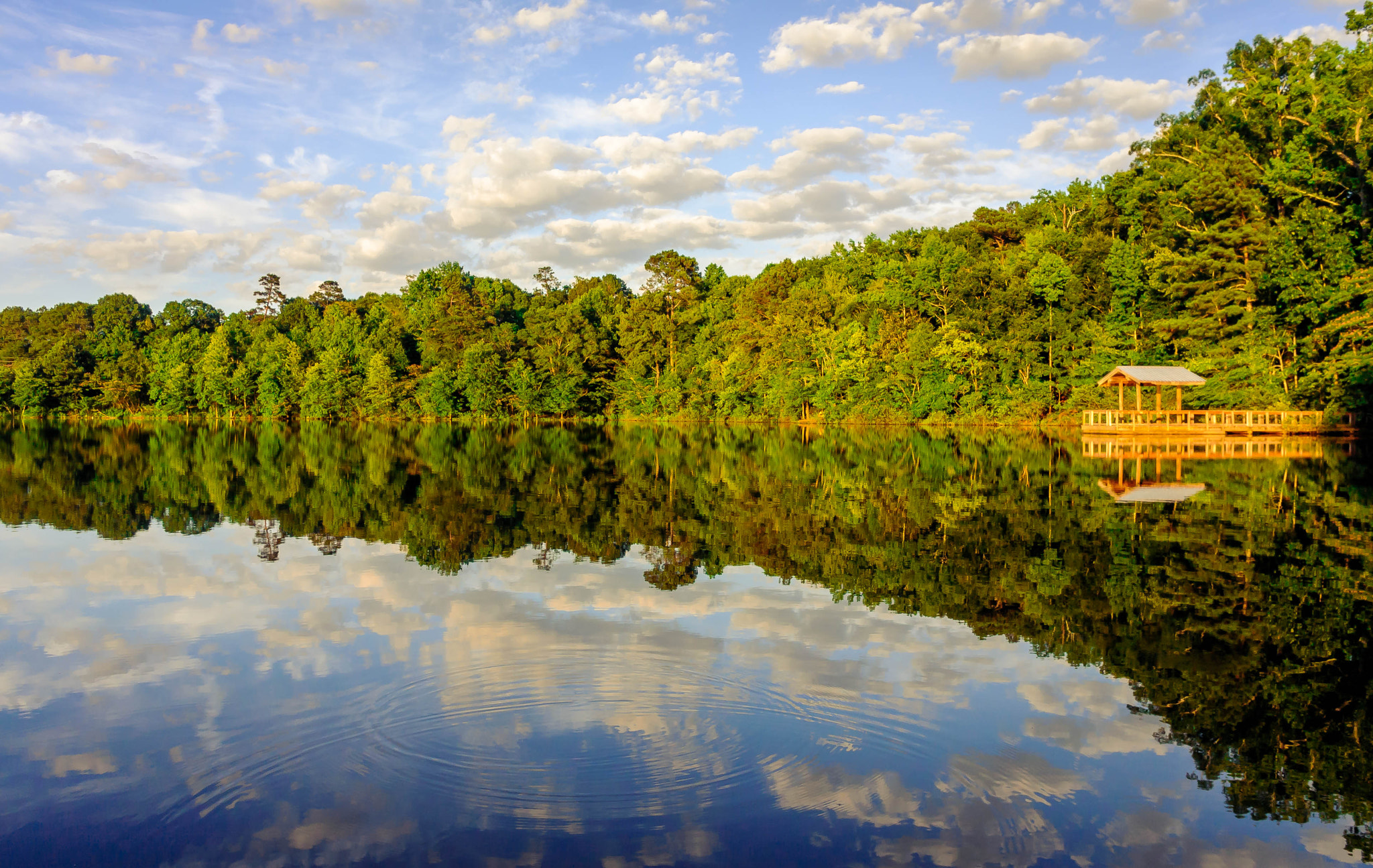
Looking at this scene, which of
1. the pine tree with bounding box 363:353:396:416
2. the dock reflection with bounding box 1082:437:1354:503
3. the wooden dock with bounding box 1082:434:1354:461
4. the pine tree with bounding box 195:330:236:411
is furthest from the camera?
the pine tree with bounding box 195:330:236:411

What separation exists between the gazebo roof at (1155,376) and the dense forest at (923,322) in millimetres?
3281

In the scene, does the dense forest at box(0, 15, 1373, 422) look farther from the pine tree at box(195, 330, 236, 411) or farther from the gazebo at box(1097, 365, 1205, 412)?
the gazebo at box(1097, 365, 1205, 412)

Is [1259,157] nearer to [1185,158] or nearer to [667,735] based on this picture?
[1185,158]

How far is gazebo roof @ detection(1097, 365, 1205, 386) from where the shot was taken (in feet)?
122

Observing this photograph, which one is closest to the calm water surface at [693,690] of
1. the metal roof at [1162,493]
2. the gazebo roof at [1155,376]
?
the metal roof at [1162,493]

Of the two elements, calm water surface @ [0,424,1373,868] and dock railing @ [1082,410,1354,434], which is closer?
calm water surface @ [0,424,1373,868]

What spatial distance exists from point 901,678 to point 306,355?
82791mm

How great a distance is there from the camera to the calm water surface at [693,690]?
4.34 m

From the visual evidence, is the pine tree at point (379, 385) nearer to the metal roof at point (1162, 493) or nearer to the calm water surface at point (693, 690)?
the calm water surface at point (693, 690)

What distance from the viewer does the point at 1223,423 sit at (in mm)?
38500

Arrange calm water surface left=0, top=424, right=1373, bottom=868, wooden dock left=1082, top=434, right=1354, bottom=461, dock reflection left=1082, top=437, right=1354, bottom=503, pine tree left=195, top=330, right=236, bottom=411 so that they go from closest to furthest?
calm water surface left=0, top=424, right=1373, bottom=868, dock reflection left=1082, top=437, right=1354, bottom=503, wooden dock left=1082, top=434, right=1354, bottom=461, pine tree left=195, top=330, right=236, bottom=411

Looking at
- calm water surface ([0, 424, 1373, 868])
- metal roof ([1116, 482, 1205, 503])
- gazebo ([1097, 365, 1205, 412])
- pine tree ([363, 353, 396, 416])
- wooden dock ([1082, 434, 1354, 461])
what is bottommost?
wooden dock ([1082, 434, 1354, 461])

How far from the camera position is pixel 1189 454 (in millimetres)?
29969

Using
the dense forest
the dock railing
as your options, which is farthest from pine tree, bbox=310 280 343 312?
the dock railing
